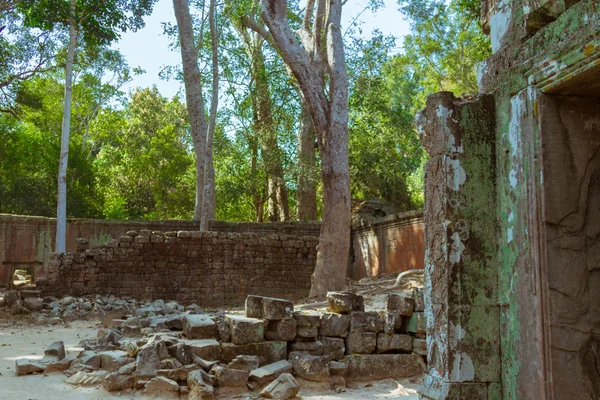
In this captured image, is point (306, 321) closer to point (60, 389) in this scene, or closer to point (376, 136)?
point (60, 389)

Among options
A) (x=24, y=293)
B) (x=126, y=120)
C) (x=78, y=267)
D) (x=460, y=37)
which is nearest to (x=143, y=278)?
(x=78, y=267)

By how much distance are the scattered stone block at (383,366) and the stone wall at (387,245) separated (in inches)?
177

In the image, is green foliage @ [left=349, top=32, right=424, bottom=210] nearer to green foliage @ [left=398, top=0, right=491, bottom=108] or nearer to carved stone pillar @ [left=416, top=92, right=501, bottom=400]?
green foliage @ [left=398, top=0, right=491, bottom=108]

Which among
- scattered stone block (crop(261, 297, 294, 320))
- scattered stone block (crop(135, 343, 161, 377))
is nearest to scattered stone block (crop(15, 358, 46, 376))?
scattered stone block (crop(135, 343, 161, 377))

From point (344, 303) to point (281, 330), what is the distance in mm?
888

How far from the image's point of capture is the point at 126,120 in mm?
29562

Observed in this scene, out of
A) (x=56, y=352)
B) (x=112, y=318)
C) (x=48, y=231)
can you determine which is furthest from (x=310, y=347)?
(x=48, y=231)

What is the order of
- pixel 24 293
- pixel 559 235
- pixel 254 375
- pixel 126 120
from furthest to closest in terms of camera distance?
pixel 126 120 → pixel 24 293 → pixel 254 375 → pixel 559 235

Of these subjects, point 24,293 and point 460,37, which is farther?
point 460,37

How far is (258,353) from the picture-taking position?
6559 mm

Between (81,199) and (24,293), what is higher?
(81,199)

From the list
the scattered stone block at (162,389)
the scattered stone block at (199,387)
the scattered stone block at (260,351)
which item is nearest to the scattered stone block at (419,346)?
the scattered stone block at (260,351)

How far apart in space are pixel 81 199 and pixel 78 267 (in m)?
7.66

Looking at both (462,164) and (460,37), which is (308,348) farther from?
(460,37)
